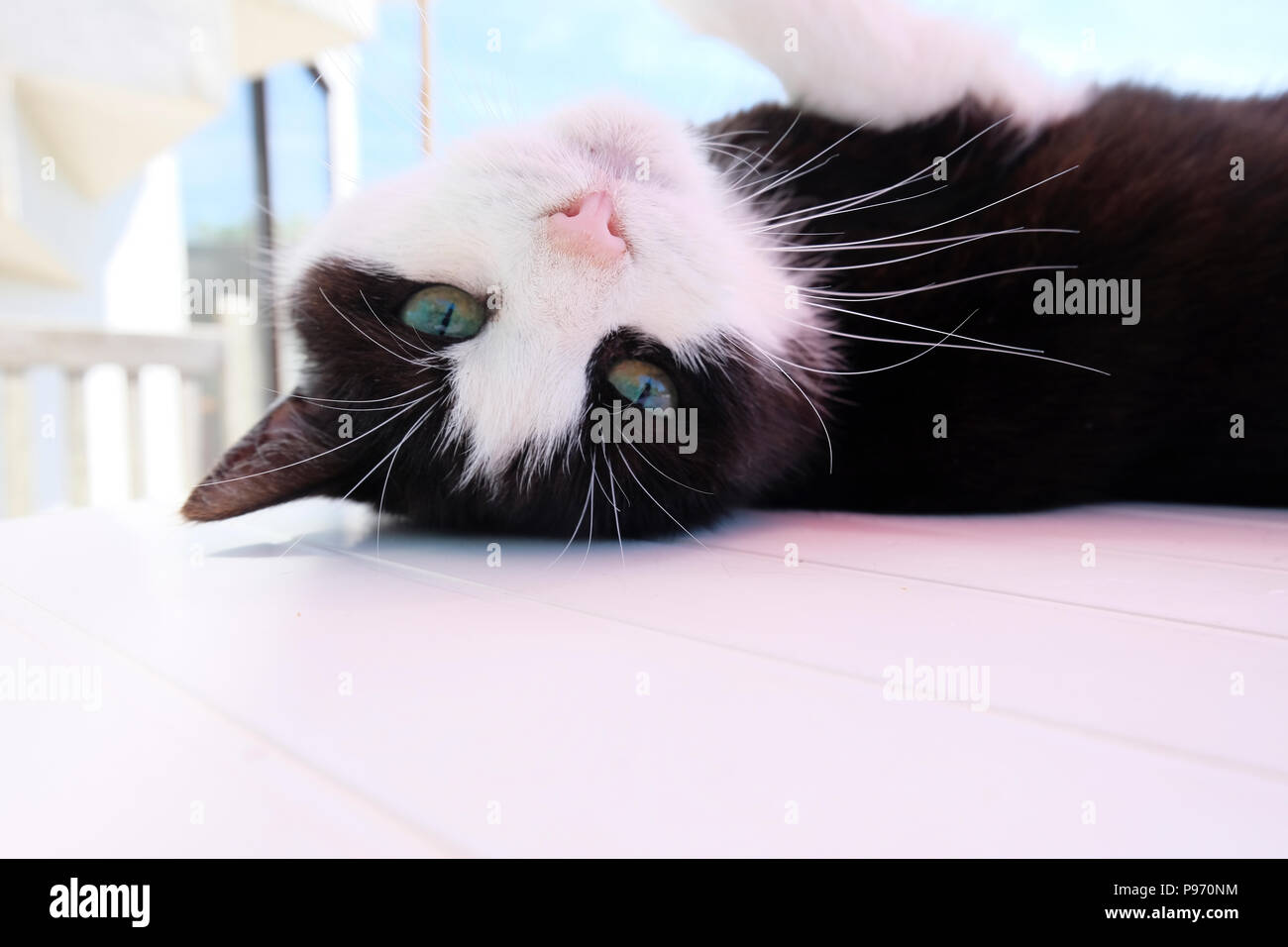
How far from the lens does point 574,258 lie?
0.60m

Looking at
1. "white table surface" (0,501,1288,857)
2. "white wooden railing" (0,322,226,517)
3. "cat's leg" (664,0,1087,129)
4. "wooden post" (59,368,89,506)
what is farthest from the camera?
"wooden post" (59,368,89,506)

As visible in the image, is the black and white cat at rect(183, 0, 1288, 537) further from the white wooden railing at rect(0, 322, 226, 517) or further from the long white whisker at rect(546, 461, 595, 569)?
the white wooden railing at rect(0, 322, 226, 517)

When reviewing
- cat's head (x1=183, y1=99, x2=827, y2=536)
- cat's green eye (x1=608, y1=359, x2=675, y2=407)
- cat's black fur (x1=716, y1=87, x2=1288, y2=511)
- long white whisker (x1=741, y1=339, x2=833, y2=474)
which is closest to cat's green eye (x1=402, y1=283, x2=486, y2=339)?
cat's head (x1=183, y1=99, x2=827, y2=536)

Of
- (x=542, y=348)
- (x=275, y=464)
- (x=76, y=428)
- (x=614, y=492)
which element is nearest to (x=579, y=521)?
(x=614, y=492)

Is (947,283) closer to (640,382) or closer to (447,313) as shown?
(640,382)

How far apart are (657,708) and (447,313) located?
374 millimetres

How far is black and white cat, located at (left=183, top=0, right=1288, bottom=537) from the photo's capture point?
2.02 feet

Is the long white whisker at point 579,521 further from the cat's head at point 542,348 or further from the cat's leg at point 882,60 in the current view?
the cat's leg at point 882,60

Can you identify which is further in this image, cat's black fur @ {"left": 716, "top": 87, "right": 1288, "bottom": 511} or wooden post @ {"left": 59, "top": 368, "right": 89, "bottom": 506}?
wooden post @ {"left": 59, "top": 368, "right": 89, "bottom": 506}

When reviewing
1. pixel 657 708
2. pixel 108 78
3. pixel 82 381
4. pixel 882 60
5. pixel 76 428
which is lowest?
pixel 657 708

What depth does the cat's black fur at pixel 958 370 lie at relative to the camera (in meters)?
0.65
